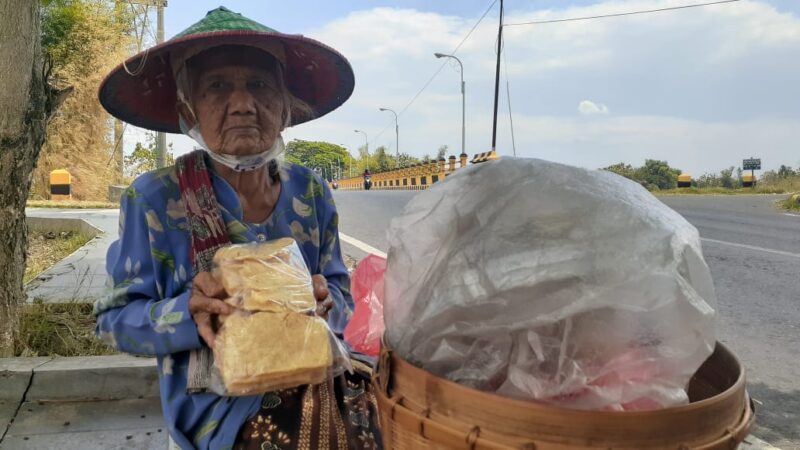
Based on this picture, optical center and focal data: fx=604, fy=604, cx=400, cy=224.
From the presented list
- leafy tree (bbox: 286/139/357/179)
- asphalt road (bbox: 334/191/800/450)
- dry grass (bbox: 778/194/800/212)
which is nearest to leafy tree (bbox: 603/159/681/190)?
dry grass (bbox: 778/194/800/212)

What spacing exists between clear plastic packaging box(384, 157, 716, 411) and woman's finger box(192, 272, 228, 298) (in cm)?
51

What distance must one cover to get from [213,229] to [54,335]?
8.43 feet

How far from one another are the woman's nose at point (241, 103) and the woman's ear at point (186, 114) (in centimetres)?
15

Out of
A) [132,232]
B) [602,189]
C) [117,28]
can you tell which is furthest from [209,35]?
[117,28]

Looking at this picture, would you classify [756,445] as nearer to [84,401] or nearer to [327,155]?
[84,401]

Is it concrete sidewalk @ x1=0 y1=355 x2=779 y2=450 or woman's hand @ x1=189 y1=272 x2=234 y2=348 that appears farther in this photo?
concrete sidewalk @ x1=0 y1=355 x2=779 y2=450

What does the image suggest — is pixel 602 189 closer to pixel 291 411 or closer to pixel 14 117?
pixel 291 411

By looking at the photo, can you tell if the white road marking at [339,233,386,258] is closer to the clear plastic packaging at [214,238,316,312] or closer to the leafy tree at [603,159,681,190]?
the clear plastic packaging at [214,238,316,312]

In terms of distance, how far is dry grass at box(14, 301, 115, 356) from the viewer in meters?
3.30

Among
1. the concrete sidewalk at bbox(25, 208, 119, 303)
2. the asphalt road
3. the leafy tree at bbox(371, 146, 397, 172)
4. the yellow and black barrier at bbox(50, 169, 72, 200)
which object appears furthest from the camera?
the leafy tree at bbox(371, 146, 397, 172)

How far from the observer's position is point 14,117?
290cm

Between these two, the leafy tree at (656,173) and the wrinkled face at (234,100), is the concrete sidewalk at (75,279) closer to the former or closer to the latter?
the wrinkled face at (234,100)

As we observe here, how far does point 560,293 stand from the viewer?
0.82 m

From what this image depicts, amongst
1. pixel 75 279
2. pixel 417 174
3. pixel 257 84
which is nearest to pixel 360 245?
pixel 75 279
